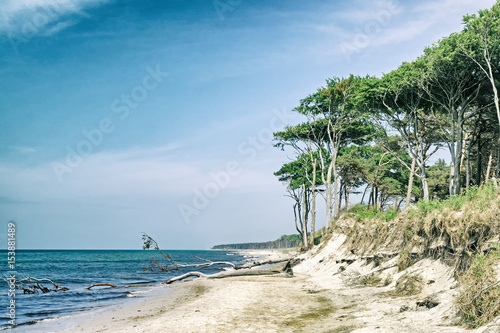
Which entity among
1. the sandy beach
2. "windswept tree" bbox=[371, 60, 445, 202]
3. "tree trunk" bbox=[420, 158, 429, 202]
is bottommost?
the sandy beach

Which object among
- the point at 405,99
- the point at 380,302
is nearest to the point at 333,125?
the point at 405,99

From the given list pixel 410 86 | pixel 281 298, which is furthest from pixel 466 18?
pixel 281 298

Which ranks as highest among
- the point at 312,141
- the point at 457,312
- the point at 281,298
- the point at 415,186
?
the point at 312,141

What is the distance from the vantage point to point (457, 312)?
6379 mm

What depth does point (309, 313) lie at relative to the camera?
940 cm

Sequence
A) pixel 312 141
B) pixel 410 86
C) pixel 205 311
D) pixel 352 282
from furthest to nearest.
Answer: pixel 312 141
pixel 410 86
pixel 352 282
pixel 205 311

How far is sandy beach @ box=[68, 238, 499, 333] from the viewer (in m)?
7.11

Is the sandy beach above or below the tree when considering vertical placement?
below

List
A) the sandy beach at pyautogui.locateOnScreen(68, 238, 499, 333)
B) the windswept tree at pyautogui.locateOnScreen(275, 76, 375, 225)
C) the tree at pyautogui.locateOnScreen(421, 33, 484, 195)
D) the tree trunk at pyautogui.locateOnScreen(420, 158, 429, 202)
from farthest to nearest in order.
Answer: the windswept tree at pyautogui.locateOnScreen(275, 76, 375, 225), the tree trunk at pyautogui.locateOnScreen(420, 158, 429, 202), the tree at pyautogui.locateOnScreen(421, 33, 484, 195), the sandy beach at pyautogui.locateOnScreen(68, 238, 499, 333)

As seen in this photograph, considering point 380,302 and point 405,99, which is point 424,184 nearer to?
point 405,99

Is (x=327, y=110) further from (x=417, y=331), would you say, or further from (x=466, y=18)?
(x=417, y=331)

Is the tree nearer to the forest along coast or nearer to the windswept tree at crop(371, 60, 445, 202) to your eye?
the windswept tree at crop(371, 60, 445, 202)

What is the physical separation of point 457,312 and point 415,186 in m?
39.7

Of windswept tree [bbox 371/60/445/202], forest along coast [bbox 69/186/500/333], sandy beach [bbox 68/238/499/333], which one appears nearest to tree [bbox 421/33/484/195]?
windswept tree [bbox 371/60/445/202]
